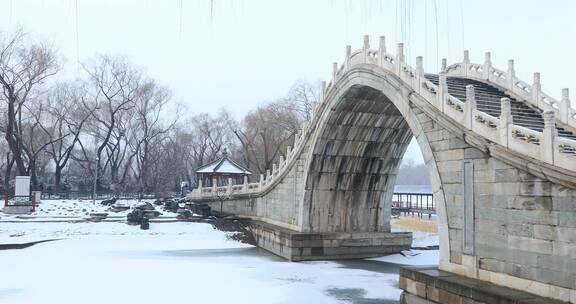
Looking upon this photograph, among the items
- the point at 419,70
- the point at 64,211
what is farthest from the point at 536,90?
the point at 64,211

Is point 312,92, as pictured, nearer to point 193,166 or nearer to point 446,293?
point 193,166

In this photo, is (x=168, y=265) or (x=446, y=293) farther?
(x=168, y=265)

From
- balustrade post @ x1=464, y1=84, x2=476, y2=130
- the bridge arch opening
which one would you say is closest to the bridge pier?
balustrade post @ x1=464, y1=84, x2=476, y2=130

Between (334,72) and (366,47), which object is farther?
(334,72)

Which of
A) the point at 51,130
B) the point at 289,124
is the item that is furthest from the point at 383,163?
the point at 51,130

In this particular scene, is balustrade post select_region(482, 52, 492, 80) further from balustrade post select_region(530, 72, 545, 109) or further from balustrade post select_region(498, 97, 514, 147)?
balustrade post select_region(498, 97, 514, 147)

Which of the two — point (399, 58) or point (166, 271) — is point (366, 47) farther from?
point (166, 271)

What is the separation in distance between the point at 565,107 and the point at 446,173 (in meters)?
3.63

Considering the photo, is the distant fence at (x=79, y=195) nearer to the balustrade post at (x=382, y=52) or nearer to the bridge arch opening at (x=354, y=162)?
the bridge arch opening at (x=354, y=162)

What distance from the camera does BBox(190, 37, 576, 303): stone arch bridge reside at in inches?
336

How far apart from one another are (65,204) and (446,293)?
1129 inches

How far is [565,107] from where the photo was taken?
11977mm

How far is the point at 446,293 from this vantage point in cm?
999

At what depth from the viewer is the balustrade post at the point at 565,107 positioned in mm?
11891
